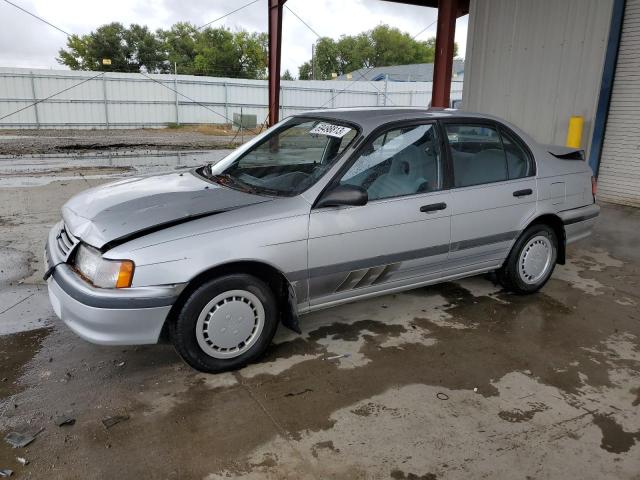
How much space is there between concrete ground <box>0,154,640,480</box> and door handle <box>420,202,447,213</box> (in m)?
0.92

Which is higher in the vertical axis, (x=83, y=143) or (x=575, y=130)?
(x=575, y=130)

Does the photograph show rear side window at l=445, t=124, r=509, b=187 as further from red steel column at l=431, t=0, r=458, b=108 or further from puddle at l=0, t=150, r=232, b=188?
red steel column at l=431, t=0, r=458, b=108

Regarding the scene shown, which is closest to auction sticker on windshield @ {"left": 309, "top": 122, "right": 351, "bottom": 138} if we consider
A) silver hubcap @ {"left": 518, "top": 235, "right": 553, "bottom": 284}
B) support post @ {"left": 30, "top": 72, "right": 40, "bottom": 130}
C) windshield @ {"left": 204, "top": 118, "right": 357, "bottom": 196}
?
windshield @ {"left": 204, "top": 118, "right": 357, "bottom": 196}

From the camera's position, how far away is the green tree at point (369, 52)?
229 ft

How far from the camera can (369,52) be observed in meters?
69.2

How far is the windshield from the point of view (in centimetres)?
342

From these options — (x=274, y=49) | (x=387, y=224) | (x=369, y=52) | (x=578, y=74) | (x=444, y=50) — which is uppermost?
(x=369, y=52)

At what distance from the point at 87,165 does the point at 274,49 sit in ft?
18.1

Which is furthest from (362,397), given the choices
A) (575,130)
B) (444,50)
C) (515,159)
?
(444,50)

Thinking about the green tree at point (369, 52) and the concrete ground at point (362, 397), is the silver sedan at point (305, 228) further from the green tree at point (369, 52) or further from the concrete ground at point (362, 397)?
the green tree at point (369, 52)

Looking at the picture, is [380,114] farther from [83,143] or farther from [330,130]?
[83,143]

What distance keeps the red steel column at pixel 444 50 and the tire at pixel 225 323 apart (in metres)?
8.41

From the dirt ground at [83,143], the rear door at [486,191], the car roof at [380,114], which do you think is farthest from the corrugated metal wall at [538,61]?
the dirt ground at [83,143]

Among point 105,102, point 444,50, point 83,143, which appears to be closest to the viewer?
point 444,50
